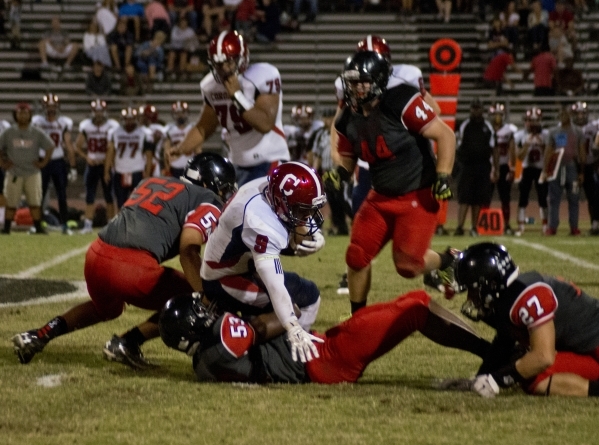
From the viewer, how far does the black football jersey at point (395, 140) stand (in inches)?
232

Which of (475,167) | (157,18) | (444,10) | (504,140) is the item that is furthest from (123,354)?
(444,10)

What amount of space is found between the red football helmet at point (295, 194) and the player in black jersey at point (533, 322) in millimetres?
708

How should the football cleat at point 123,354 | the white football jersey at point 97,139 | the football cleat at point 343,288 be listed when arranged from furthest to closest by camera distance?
the white football jersey at point 97,139
the football cleat at point 343,288
the football cleat at point 123,354

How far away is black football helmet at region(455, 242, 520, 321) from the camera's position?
14.4 feet

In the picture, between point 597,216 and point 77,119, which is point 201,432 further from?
point 77,119

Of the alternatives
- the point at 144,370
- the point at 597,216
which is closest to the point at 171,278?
the point at 144,370

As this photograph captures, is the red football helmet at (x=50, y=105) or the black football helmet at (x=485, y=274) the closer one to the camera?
the black football helmet at (x=485, y=274)

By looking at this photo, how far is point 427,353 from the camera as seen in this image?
19.0 ft

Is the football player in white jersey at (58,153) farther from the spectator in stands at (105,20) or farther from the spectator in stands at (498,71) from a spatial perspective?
the spectator in stands at (498,71)

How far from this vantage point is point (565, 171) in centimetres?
1420

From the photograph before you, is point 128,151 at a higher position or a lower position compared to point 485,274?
lower

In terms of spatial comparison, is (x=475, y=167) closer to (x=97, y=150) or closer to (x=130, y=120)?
(x=130, y=120)

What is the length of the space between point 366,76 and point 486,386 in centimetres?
197

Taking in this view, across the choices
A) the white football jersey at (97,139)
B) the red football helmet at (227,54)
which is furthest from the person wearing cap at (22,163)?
the red football helmet at (227,54)
